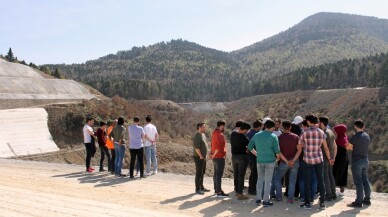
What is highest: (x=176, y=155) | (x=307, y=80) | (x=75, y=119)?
(x=307, y=80)

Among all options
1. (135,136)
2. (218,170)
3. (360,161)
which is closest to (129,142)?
(135,136)

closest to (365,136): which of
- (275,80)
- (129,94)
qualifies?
(129,94)

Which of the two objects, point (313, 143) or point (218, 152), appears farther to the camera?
point (218, 152)

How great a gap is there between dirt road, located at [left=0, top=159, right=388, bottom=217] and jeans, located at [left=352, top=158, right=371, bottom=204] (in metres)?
0.29

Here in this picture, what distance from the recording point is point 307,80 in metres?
122

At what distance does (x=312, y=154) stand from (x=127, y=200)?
4670 millimetres

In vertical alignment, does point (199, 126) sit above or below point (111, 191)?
above

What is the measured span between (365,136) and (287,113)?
90106 millimetres

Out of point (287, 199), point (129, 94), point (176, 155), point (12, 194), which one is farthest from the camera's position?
point (129, 94)

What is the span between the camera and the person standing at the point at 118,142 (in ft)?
47.2

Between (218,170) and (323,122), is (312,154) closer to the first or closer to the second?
(323,122)

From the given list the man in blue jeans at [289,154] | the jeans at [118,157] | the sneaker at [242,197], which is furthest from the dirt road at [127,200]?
the man in blue jeans at [289,154]

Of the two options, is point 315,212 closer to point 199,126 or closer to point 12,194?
point 199,126

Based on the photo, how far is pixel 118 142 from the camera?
47.5 ft
